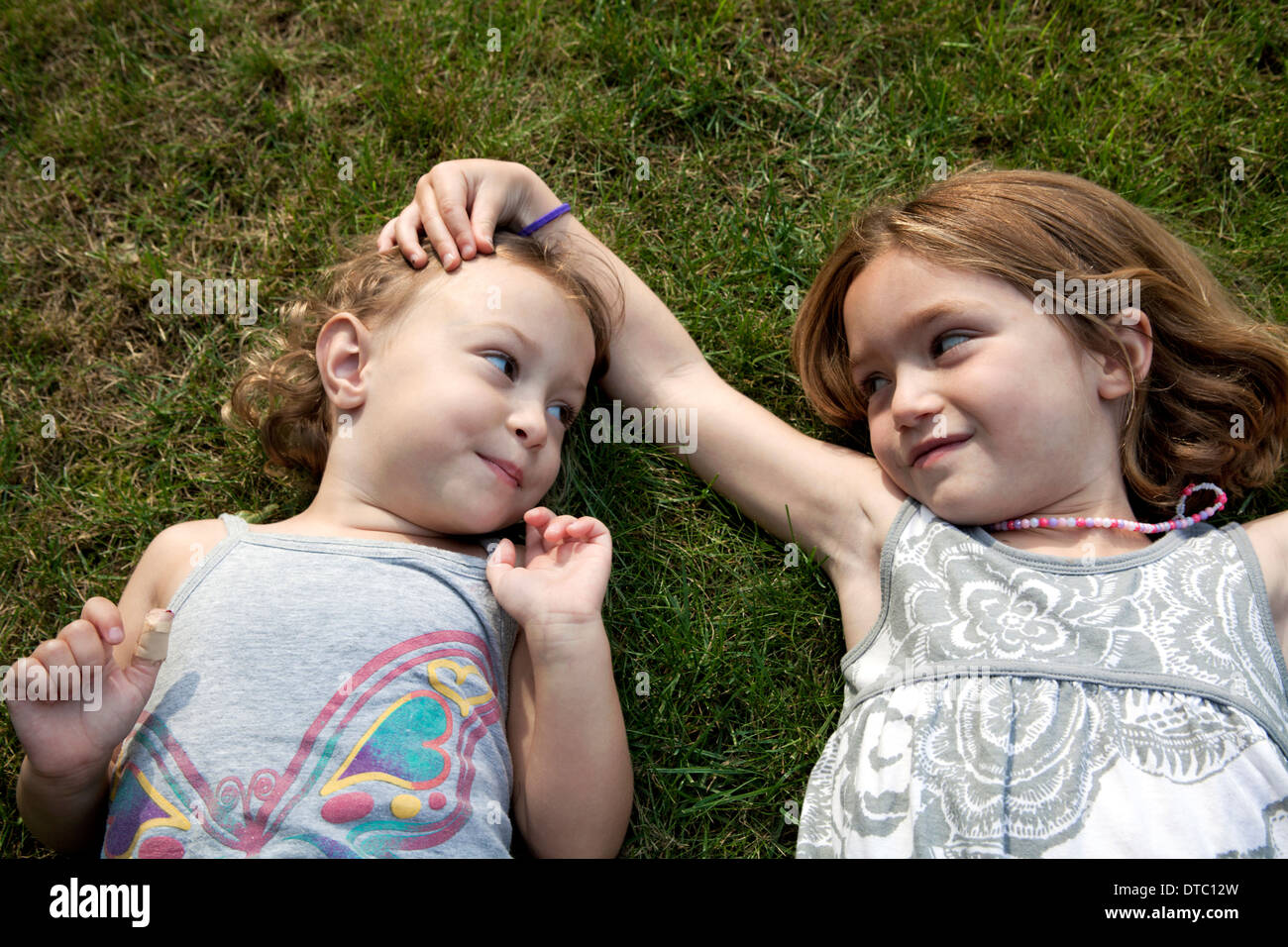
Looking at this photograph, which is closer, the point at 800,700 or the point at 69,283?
the point at 800,700

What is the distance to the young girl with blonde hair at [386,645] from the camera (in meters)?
2.13

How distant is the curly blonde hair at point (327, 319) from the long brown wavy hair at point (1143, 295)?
0.74 m

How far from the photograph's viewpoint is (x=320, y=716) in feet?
7.18

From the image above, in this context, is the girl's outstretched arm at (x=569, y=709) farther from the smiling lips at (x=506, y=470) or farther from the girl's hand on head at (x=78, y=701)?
the girl's hand on head at (x=78, y=701)

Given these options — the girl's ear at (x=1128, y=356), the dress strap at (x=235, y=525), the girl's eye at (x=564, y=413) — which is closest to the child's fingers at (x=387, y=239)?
the girl's eye at (x=564, y=413)

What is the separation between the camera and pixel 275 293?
124 inches

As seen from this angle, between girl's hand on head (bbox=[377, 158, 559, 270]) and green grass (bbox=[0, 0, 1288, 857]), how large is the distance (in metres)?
0.39

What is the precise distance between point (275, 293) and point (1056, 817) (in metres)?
2.76

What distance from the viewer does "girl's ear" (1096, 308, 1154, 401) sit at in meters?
2.44

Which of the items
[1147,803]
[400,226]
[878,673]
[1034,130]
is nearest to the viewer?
[1147,803]

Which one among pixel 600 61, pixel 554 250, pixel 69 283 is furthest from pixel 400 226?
pixel 69 283

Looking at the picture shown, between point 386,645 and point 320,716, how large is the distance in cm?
22

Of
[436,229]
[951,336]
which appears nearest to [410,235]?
[436,229]

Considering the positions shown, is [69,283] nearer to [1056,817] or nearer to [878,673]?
[878,673]
